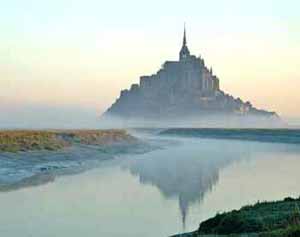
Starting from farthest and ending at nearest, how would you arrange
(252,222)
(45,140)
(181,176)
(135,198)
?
(45,140)
(181,176)
(135,198)
(252,222)

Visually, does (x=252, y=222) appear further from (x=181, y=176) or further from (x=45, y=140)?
(x=45, y=140)

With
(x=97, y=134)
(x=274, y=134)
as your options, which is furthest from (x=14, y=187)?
(x=274, y=134)

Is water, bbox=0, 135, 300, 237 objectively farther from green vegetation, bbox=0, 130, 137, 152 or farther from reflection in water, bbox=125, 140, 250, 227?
green vegetation, bbox=0, 130, 137, 152

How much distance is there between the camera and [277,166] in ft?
166

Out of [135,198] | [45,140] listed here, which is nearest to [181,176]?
[135,198]

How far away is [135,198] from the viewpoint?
29.2 m

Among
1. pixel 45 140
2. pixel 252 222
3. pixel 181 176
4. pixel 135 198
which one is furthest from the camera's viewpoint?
pixel 45 140

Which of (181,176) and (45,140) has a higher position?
(45,140)

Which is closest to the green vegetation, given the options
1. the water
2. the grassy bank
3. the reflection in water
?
the water

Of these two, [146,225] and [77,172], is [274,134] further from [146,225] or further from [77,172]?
[146,225]

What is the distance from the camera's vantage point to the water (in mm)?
21219

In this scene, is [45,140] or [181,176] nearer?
[181,176]

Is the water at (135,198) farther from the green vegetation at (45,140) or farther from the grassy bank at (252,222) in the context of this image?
the green vegetation at (45,140)

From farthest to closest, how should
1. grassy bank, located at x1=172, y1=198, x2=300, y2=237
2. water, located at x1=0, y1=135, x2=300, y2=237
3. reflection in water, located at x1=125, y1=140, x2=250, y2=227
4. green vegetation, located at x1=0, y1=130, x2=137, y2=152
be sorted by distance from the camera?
1. green vegetation, located at x1=0, y1=130, x2=137, y2=152
2. reflection in water, located at x1=125, y1=140, x2=250, y2=227
3. water, located at x1=0, y1=135, x2=300, y2=237
4. grassy bank, located at x1=172, y1=198, x2=300, y2=237
